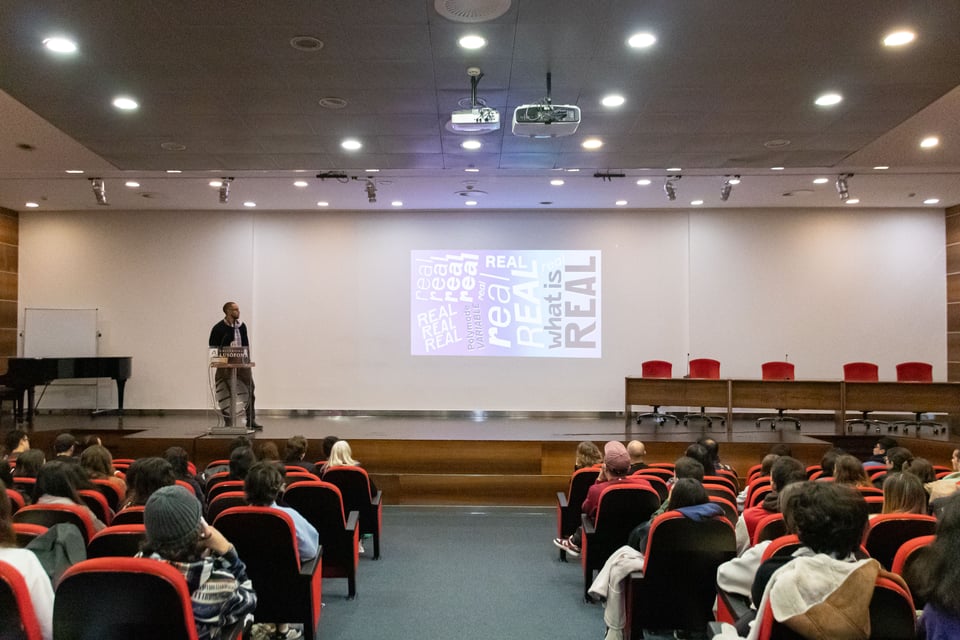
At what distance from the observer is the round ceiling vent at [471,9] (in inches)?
158

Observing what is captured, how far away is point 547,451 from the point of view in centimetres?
727

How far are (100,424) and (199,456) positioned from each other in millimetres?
2713

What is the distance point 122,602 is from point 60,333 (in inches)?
429

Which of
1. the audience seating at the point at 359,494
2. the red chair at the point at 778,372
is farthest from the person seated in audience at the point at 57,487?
the red chair at the point at 778,372

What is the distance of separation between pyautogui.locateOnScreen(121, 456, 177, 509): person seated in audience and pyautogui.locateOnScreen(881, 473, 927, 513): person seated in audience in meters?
3.24

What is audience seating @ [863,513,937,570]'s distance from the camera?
2693mm

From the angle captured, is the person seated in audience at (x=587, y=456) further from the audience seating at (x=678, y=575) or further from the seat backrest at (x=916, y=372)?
the seat backrest at (x=916, y=372)

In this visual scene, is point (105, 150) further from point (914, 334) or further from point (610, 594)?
point (914, 334)

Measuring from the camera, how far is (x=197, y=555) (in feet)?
6.93

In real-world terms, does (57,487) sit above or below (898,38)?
below

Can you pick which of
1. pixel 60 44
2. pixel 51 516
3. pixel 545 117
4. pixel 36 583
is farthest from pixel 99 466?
pixel 545 117

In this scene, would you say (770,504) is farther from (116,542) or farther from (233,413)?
(233,413)

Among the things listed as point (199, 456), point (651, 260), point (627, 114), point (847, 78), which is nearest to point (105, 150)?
point (199, 456)

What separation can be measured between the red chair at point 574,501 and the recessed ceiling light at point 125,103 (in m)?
4.80
